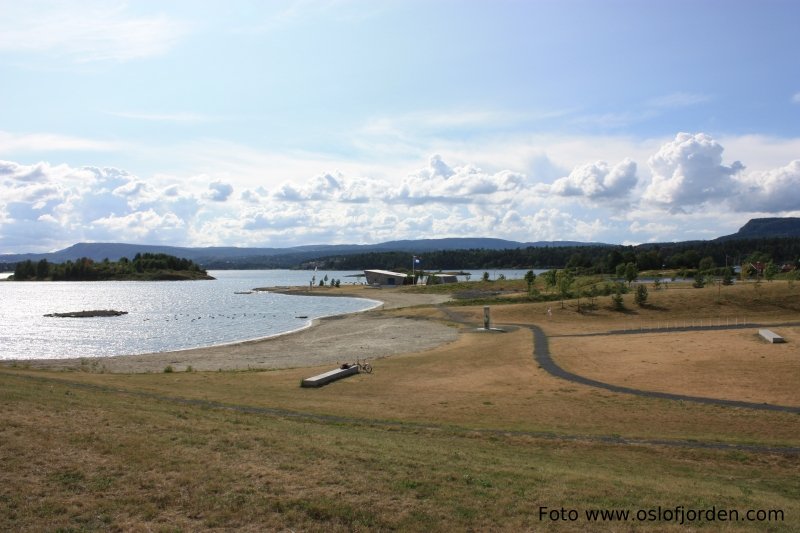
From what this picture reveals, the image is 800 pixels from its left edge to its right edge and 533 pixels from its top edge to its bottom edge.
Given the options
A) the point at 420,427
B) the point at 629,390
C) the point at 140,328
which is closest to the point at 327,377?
the point at 420,427

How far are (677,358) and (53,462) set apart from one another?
3598cm

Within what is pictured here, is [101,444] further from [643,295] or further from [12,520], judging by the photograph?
[643,295]

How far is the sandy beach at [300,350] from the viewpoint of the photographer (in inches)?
1670

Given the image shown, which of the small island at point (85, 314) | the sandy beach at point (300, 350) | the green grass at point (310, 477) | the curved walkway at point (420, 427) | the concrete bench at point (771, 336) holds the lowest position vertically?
the small island at point (85, 314)

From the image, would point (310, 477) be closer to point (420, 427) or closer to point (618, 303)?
point (420, 427)

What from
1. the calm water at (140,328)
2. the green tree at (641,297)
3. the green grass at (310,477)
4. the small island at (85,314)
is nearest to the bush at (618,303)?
the green tree at (641,297)

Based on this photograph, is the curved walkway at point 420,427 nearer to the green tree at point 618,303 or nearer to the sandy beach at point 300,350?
the sandy beach at point 300,350

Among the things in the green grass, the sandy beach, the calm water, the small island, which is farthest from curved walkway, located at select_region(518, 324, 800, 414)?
the small island

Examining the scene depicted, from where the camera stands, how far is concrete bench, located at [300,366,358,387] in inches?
1196

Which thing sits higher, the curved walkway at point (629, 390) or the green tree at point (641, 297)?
the green tree at point (641, 297)

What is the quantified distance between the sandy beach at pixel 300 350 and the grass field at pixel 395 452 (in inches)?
384

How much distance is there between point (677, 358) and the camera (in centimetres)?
3769

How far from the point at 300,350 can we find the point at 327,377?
63.6ft

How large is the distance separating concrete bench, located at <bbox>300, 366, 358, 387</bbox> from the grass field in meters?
0.87
